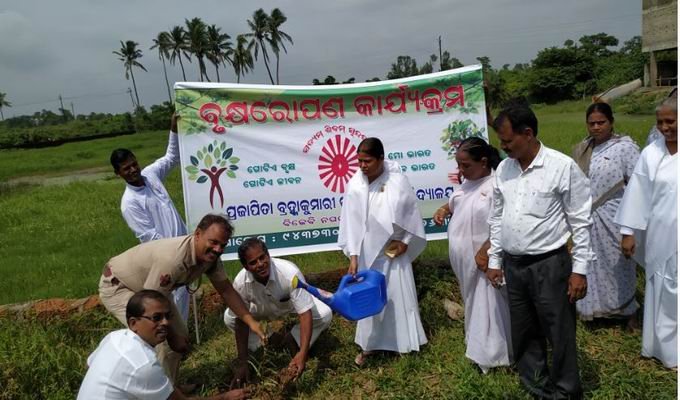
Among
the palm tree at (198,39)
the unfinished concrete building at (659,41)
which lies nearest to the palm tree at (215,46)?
the palm tree at (198,39)

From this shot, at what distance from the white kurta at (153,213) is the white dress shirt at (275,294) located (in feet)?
1.98

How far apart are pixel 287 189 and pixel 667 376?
121 inches

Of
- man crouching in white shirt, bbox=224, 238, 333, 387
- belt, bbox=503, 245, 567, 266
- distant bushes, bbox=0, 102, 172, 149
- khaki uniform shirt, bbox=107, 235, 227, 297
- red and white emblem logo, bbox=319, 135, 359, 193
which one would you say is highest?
distant bushes, bbox=0, 102, 172, 149

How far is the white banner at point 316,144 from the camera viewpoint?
4.35 m

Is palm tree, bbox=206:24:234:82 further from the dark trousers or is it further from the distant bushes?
the dark trousers

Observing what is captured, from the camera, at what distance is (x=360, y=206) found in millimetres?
3475

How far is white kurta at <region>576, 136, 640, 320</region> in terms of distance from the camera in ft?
11.9

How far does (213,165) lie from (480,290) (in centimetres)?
246

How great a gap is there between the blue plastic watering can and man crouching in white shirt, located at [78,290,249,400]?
3.54 ft

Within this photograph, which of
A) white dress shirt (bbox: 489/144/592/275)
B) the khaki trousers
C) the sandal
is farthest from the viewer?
the sandal

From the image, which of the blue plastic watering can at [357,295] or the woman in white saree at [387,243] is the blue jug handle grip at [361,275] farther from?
the woman in white saree at [387,243]

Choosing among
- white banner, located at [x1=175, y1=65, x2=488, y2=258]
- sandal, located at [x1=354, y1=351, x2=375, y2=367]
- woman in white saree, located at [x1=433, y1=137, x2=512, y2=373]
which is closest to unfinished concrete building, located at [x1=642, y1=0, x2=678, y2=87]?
white banner, located at [x1=175, y1=65, x2=488, y2=258]

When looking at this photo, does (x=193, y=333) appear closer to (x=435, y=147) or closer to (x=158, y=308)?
(x=158, y=308)

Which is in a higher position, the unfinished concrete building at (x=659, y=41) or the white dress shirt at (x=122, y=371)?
the unfinished concrete building at (x=659, y=41)
